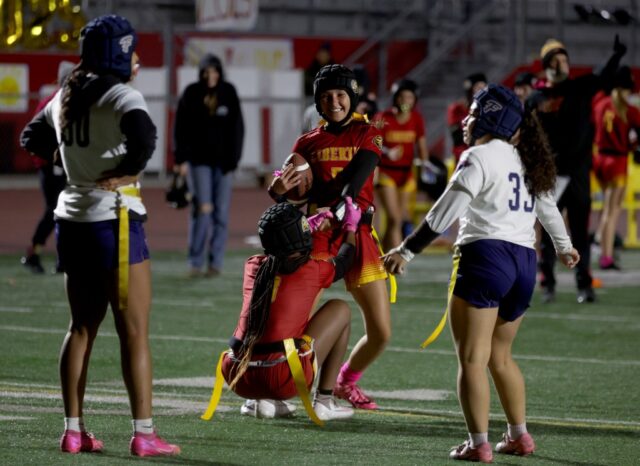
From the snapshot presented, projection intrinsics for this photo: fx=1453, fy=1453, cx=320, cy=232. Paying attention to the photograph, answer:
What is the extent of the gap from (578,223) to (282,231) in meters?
6.94

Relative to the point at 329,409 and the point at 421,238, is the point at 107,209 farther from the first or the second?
the point at 329,409

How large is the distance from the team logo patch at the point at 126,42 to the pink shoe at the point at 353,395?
2.63m

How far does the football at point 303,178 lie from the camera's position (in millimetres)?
8102

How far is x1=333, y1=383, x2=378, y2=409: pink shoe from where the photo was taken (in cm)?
850

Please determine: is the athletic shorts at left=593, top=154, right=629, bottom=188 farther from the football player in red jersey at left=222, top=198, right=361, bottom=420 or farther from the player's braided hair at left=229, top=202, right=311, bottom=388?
the player's braided hair at left=229, top=202, right=311, bottom=388

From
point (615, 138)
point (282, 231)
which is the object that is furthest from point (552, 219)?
point (615, 138)

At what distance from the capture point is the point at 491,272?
6.86 metres

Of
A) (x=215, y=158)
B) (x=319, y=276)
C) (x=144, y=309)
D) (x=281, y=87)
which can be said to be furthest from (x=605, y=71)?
(x=281, y=87)

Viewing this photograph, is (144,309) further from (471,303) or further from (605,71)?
(605,71)

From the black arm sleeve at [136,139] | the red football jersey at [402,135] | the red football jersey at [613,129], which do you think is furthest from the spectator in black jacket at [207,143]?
the black arm sleeve at [136,139]

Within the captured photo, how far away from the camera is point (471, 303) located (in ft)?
22.5

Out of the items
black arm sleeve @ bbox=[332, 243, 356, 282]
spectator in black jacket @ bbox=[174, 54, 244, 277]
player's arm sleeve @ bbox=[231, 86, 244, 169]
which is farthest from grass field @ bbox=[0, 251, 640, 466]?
player's arm sleeve @ bbox=[231, 86, 244, 169]

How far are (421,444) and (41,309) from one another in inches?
254

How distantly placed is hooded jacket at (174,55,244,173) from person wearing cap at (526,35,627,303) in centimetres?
378
